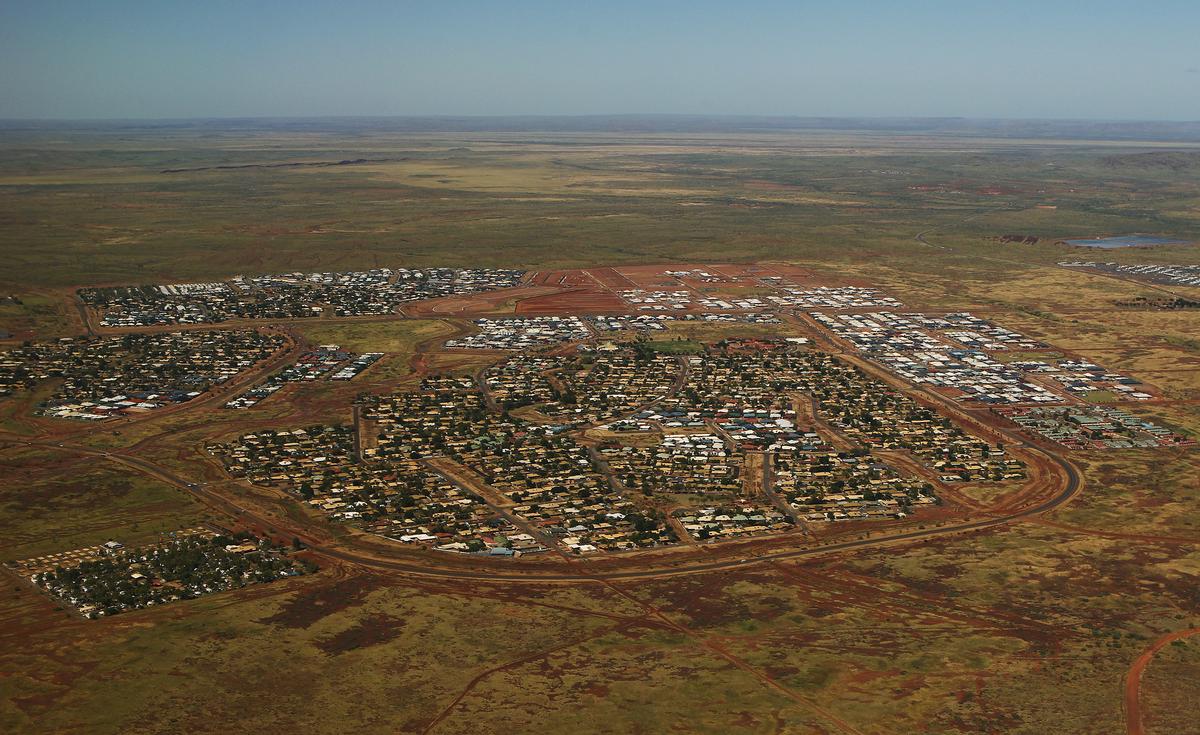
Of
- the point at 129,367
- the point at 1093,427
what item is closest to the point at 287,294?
the point at 129,367

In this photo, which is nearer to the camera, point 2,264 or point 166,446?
point 166,446

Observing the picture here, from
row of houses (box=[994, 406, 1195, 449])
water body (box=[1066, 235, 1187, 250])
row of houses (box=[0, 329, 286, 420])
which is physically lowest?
row of houses (box=[994, 406, 1195, 449])

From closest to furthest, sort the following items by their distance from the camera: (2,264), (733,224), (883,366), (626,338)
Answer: (883,366)
(626,338)
(2,264)
(733,224)

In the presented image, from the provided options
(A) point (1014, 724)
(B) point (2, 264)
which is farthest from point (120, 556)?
(B) point (2, 264)

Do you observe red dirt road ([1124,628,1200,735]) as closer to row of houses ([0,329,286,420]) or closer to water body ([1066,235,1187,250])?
row of houses ([0,329,286,420])

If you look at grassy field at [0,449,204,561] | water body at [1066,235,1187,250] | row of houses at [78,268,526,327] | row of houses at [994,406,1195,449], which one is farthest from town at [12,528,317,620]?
water body at [1066,235,1187,250]

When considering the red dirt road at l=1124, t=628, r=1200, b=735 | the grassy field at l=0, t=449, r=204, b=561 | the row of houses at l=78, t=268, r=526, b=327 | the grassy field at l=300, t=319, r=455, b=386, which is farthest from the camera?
the row of houses at l=78, t=268, r=526, b=327

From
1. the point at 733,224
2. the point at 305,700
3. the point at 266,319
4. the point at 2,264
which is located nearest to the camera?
the point at 305,700

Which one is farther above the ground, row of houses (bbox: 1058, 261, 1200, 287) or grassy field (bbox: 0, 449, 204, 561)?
row of houses (bbox: 1058, 261, 1200, 287)

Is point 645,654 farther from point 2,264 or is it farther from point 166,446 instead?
point 2,264
